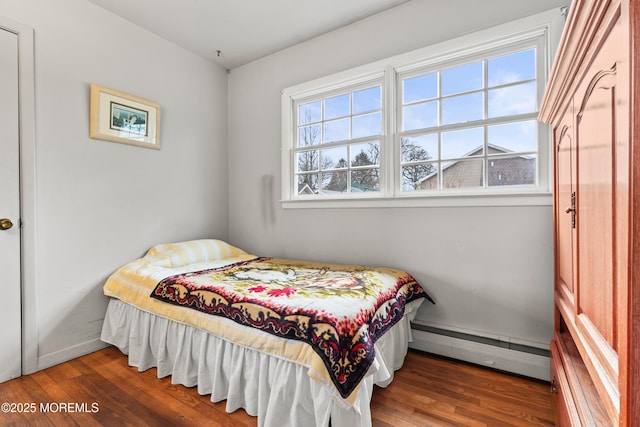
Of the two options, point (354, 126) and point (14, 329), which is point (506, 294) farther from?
point (14, 329)

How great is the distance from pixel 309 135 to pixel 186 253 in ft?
5.07

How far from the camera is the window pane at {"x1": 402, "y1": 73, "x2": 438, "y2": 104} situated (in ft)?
7.68

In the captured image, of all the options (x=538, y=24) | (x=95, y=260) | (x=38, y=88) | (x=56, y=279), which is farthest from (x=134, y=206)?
(x=538, y=24)

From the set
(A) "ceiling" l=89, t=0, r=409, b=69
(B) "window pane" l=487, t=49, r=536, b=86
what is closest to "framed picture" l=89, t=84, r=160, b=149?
(A) "ceiling" l=89, t=0, r=409, b=69

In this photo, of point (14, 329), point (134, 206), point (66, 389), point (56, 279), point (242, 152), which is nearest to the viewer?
point (66, 389)

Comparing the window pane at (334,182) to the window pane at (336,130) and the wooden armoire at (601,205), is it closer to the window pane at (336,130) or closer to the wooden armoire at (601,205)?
the window pane at (336,130)

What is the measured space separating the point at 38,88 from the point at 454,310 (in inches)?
127

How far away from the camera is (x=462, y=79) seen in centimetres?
223

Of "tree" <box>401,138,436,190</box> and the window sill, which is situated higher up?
"tree" <box>401,138,436,190</box>

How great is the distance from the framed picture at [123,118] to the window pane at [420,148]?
2145 millimetres

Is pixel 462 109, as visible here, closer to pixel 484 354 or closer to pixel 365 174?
pixel 365 174

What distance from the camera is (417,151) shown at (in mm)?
2395

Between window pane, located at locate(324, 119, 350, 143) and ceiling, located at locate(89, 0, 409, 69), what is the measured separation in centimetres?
80

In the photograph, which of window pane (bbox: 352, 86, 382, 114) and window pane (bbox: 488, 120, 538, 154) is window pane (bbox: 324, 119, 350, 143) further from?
window pane (bbox: 488, 120, 538, 154)
